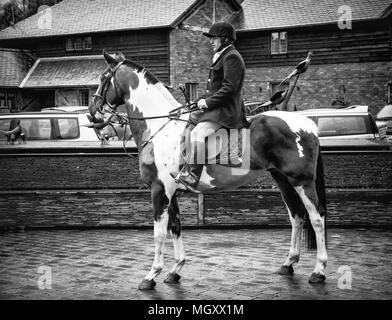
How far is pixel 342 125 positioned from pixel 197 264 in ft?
34.1

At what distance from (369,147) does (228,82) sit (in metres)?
4.97

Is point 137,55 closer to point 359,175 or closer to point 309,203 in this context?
point 359,175

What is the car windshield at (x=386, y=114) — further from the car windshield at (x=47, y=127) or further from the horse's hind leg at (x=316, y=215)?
the horse's hind leg at (x=316, y=215)

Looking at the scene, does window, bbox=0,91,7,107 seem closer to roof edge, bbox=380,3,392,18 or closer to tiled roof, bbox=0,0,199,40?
tiled roof, bbox=0,0,199,40

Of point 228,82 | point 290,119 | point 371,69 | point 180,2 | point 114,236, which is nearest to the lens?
point 228,82

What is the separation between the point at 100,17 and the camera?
106ft

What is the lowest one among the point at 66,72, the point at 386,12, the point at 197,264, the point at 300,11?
the point at 197,264

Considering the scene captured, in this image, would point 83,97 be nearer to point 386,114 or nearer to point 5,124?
point 5,124

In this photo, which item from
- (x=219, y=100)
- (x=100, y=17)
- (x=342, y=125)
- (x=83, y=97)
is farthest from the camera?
(x=100, y=17)

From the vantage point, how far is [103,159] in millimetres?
10117

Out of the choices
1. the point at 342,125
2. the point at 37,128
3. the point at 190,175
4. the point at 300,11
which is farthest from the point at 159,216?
the point at 300,11

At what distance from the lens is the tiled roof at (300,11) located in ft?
92.4

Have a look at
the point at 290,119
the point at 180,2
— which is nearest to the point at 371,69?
the point at 180,2

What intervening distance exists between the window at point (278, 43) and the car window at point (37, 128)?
62.1 ft
